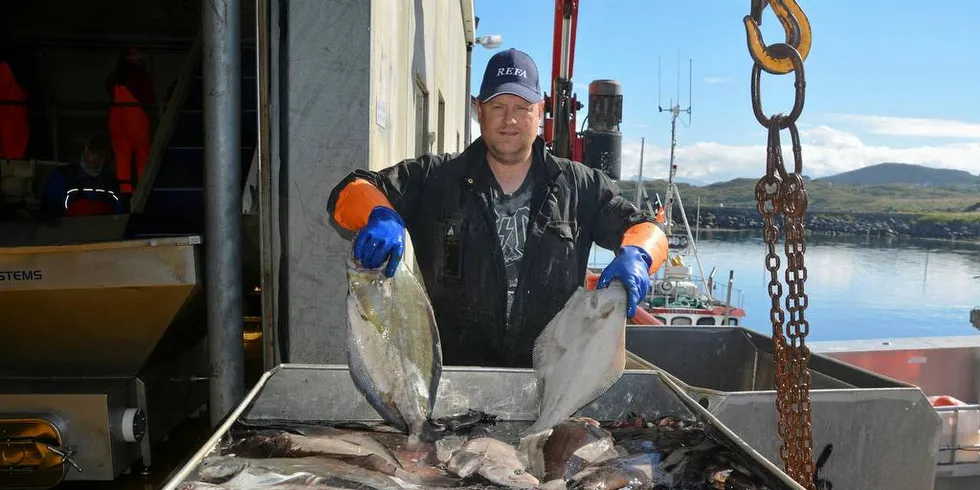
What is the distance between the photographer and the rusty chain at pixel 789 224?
2.28m

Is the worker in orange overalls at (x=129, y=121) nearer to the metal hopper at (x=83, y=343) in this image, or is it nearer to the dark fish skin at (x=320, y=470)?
the metal hopper at (x=83, y=343)

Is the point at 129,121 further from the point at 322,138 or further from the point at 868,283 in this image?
the point at 868,283

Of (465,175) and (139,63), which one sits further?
(139,63)

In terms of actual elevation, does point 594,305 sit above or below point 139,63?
below

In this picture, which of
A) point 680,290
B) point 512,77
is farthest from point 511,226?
point 680,290

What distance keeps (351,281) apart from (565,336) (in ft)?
2.60

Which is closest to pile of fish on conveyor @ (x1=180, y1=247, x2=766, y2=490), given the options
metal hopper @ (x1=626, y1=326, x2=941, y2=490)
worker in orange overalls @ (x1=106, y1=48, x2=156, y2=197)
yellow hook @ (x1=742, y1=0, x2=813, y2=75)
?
metal hopper @ (x1=626, y1=326, x2=941, y2=490)

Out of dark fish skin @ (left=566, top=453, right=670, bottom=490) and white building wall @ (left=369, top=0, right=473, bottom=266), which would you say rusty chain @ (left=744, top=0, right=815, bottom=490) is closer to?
dark fish skin @ (left=566, top=453, right=670, bottom=490)

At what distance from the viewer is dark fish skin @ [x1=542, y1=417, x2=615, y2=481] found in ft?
5.65

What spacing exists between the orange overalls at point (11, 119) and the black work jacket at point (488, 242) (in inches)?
267

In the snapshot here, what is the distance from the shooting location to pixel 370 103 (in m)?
3.38

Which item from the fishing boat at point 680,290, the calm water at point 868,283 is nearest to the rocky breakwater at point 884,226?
the calm water at point 868,283

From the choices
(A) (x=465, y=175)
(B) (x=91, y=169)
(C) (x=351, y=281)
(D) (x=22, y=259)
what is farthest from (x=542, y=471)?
(B) (x=91, y=169)

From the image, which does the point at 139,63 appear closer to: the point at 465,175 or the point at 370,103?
the point at 370,103
